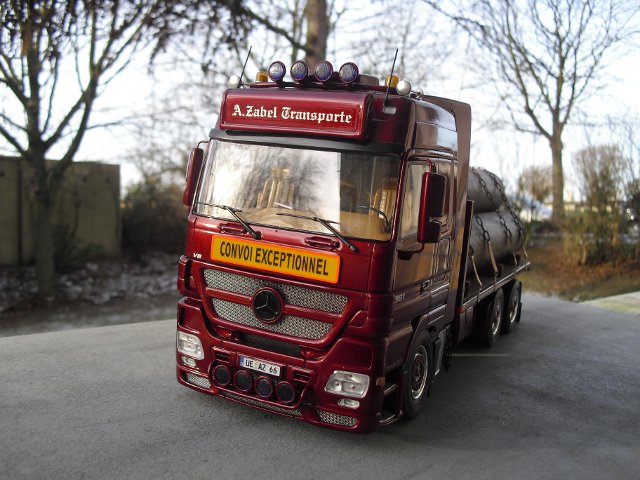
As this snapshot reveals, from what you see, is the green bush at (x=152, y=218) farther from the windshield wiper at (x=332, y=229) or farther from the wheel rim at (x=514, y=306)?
the windshield wiper at (x=332, y=229)

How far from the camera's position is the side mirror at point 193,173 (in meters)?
5.47

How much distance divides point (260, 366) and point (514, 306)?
5.69 meters

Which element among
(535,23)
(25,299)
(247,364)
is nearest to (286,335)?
(247,364)

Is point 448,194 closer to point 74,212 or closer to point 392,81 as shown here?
point 392,81

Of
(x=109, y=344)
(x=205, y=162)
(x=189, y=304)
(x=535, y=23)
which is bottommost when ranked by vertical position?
(x=109, y=344)

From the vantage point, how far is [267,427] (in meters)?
5.18

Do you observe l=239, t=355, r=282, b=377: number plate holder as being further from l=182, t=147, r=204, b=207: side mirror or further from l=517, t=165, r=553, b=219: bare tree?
l=517, t=165, r=553, b=219: bare tree

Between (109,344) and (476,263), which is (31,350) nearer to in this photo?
(109,344)

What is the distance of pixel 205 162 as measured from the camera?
5.40 m

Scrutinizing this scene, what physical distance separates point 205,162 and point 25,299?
898 cm

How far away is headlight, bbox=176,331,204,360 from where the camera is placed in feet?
17.4

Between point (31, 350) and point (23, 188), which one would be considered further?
point (23, 188)

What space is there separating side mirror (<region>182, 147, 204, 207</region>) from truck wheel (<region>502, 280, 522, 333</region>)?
5.46 m

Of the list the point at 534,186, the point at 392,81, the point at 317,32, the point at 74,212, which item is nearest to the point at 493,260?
the point at 392,81
